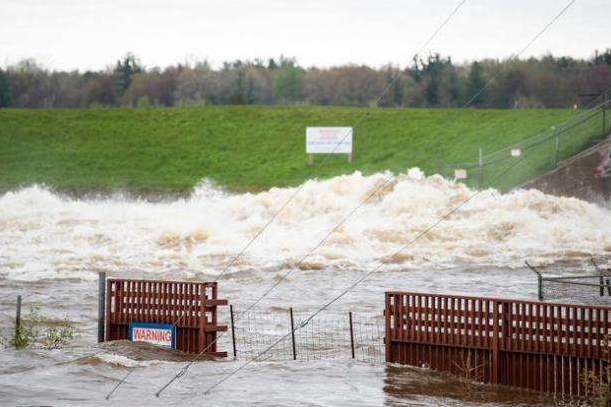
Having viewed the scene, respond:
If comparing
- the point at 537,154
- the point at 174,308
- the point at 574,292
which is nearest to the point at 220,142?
the point at 537,154

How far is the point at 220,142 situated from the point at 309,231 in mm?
31899

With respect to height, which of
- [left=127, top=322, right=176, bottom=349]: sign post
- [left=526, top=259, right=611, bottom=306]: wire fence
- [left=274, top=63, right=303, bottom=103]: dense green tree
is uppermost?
[left=274, top=63, right=303, bottom=103]: dense green tree

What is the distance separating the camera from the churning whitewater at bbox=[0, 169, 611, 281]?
134ft

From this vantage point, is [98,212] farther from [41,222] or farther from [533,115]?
[533,115]

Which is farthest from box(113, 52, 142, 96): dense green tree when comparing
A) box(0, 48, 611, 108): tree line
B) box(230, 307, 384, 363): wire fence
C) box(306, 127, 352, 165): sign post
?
box(230, 307, 384, 363): wire fence

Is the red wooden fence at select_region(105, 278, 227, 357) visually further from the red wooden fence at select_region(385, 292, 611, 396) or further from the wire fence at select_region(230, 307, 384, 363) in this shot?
the red wooden fence at select_region(385, 292, 611, 396)

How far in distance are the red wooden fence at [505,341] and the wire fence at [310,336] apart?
195cm

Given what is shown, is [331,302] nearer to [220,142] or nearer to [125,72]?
[220,142]

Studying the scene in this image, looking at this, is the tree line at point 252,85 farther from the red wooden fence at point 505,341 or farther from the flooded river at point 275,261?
the red wooden fence at point 505,341

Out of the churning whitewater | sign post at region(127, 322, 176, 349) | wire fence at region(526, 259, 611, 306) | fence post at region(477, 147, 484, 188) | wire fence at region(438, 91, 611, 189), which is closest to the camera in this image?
sign post at region(127, 322, 176, 349)

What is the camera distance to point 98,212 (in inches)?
2170

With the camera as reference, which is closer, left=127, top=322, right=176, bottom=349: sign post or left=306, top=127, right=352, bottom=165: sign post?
left=127, top=322, right=176, bottom=349: sign post

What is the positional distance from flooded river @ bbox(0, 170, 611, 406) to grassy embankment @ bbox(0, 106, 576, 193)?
4.49 meters

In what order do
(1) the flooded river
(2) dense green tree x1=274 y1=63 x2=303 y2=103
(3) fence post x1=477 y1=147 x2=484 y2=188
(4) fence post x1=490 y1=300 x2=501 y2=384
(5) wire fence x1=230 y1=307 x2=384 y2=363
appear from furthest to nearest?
(2) dense green tree x1=274 y1=63 x2=303 y2=103
(3) fence post x1=477 y1=147 x2=484 y2=188
(5) wire fence x1=230 y1=307 x2=384 y2=363
(1) the flooded river
(4) fence post x1=490 y1=300 x2=501 y2=384
